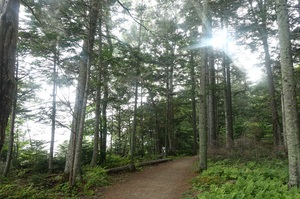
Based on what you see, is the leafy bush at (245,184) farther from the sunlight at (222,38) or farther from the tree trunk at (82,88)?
the sunlight at (222,38)

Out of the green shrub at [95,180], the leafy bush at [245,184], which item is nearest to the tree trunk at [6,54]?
the leafy bush at [245,184]

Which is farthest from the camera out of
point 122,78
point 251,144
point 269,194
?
point 251,144

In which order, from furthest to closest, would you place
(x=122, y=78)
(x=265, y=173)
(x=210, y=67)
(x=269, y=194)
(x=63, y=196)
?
(x=210, y=67), (x=122, y=78), (x=265, y=173), (x=63, y=196), (x=269, y=194)

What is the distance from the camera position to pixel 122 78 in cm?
1061

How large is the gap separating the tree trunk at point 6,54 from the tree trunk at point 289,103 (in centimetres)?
625

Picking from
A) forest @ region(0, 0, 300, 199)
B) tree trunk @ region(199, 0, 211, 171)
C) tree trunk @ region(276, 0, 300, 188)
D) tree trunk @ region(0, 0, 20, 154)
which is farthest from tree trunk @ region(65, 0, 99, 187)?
tree trunk @ region(276, 0, 300, 188)

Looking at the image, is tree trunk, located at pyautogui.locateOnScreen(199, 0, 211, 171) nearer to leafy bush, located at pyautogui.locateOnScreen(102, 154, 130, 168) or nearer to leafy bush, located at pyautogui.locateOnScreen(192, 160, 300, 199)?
leafy bush, located at pyautogui.locateOnScreen(192, 160, 300, 199)

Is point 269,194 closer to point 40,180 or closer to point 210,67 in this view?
point 40,180

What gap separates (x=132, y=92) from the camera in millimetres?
13695

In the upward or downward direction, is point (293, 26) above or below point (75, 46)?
above

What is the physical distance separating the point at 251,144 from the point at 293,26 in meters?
6.31

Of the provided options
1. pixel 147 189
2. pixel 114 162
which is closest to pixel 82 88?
pixel 147 189

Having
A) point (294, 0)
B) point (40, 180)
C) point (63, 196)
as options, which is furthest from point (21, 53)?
point (294, 0)

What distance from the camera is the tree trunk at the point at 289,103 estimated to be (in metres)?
5.48
